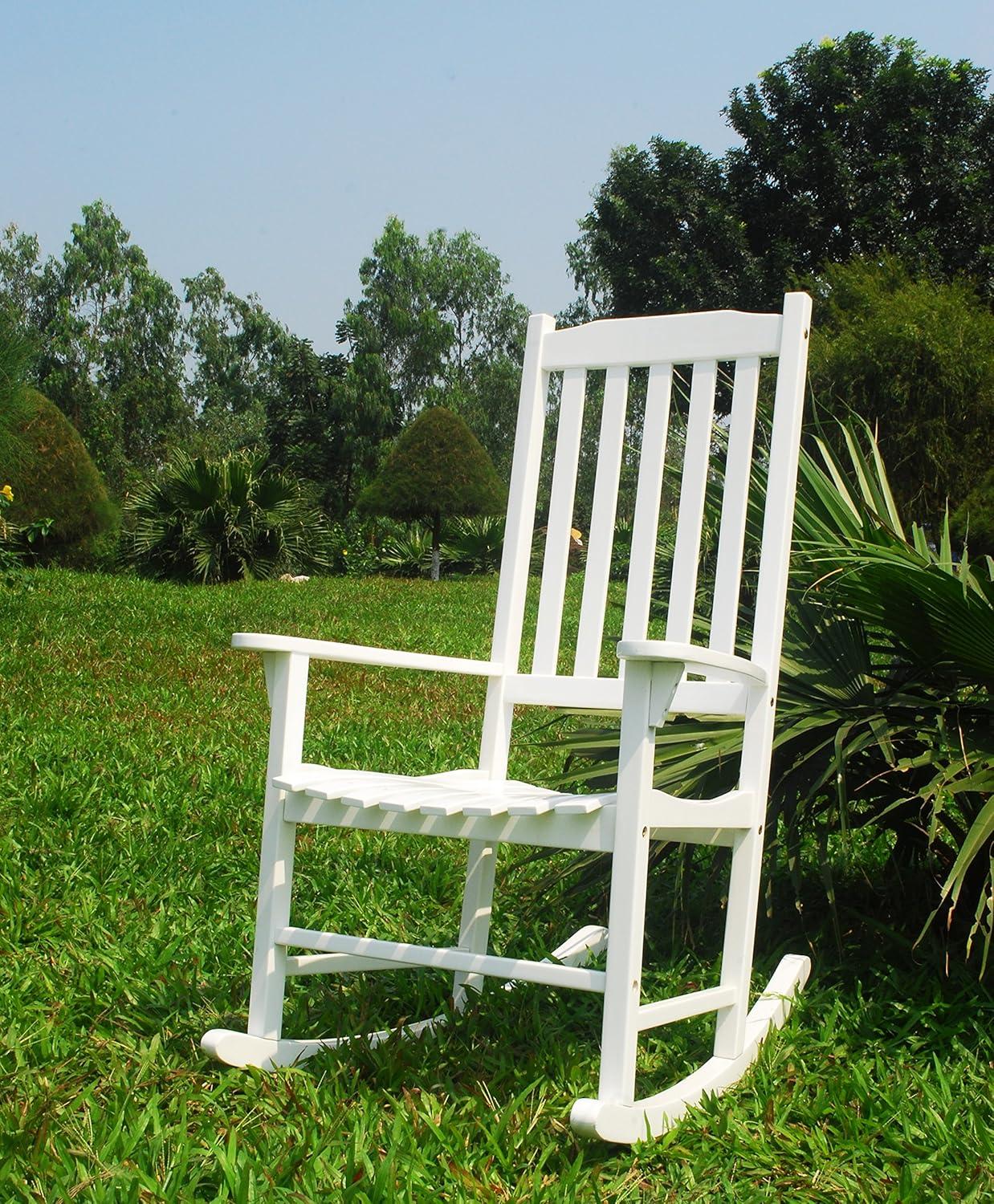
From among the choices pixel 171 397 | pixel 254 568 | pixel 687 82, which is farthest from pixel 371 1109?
pixel 171 397

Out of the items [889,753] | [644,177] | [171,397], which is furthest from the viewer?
[171,397]

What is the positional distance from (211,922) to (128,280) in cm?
3408

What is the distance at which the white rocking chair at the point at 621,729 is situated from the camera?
1696 mm

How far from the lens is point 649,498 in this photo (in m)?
2.38

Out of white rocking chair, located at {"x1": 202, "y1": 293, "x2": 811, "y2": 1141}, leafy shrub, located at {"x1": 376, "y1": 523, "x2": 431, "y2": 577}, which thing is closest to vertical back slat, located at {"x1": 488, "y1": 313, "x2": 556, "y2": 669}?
white rocking chair, located at {"x1": 202, "y1": 293, "x2": 811, "y2": 1141}

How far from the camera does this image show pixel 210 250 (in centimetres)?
3581

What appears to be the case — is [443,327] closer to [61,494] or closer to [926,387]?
[926,387]

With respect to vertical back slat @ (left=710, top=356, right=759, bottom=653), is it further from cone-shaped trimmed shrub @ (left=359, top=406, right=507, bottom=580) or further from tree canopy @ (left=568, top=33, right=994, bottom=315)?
tree canopy @ (left=568, top=33, right=994, bottom=315)

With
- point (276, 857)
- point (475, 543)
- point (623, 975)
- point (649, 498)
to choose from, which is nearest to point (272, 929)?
point (276, 857)

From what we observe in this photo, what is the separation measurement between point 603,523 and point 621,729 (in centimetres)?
82

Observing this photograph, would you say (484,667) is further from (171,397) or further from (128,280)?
(128,280)

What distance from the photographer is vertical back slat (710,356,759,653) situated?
224 cm

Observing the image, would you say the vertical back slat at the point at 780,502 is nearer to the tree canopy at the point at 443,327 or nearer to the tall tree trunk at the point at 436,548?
the tall tree trunk at the point at 436,548

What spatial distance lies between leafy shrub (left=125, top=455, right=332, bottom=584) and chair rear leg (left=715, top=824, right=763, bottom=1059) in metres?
9.95
